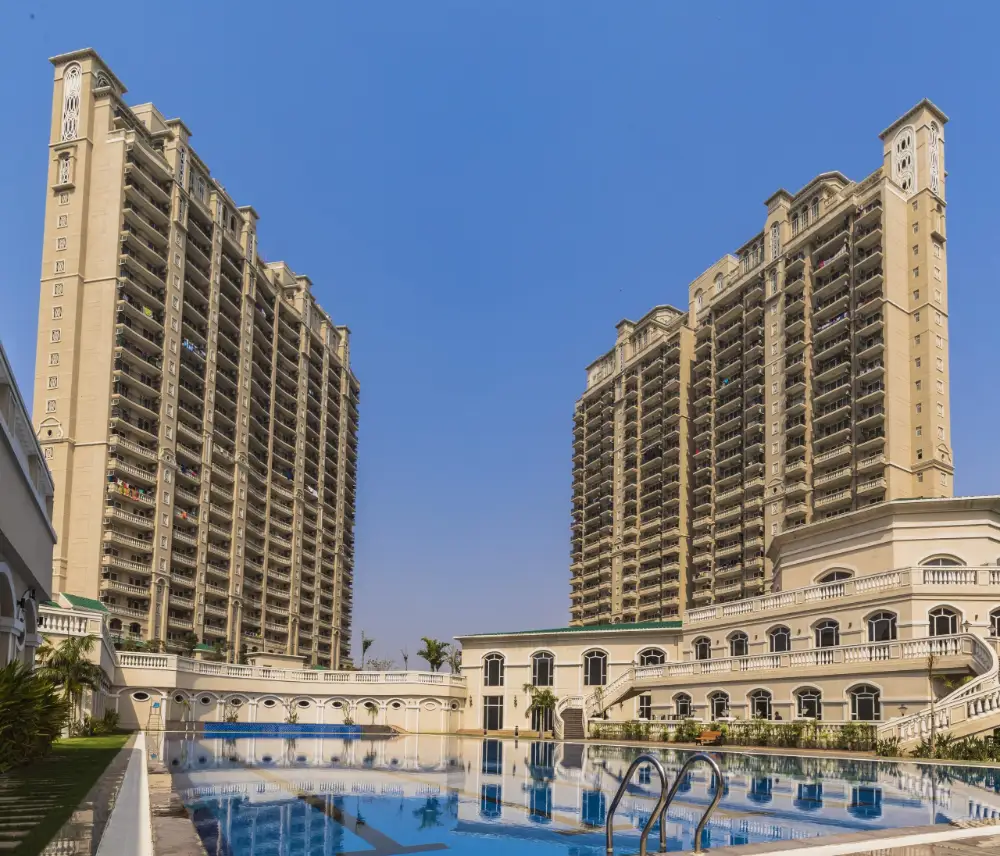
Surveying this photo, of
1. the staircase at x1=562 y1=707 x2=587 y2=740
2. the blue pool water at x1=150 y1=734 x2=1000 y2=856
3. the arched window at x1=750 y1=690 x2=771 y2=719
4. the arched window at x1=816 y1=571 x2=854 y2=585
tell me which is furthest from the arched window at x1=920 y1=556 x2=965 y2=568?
the staircase at x1=562 y1=707 x2=587 y2=740

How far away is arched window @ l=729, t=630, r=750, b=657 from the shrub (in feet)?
102

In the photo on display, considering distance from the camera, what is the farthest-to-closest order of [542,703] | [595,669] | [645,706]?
[542,703]
[595,669]
[645,706]

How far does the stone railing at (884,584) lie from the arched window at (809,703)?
12.8 feet

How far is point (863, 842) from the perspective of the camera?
10586mm

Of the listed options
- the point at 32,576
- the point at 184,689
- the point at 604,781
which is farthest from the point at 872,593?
the point at 184,689

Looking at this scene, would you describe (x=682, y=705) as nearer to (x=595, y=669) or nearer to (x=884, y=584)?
(x=595, y=669)

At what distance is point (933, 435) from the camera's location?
75.4 m

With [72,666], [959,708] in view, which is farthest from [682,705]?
[72,666]

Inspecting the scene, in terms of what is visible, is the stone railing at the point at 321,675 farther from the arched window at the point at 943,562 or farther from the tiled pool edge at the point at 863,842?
the tiled pool edge at the point at 863,842

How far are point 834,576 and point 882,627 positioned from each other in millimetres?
5841

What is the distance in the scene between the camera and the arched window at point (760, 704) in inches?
1533

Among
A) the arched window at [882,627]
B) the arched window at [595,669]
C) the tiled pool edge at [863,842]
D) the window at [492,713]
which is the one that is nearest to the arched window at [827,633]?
the arched window at [882,627]

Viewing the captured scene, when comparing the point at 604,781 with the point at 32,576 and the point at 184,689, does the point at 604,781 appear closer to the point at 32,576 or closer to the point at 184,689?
the point at 32,576

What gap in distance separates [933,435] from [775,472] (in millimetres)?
15130
